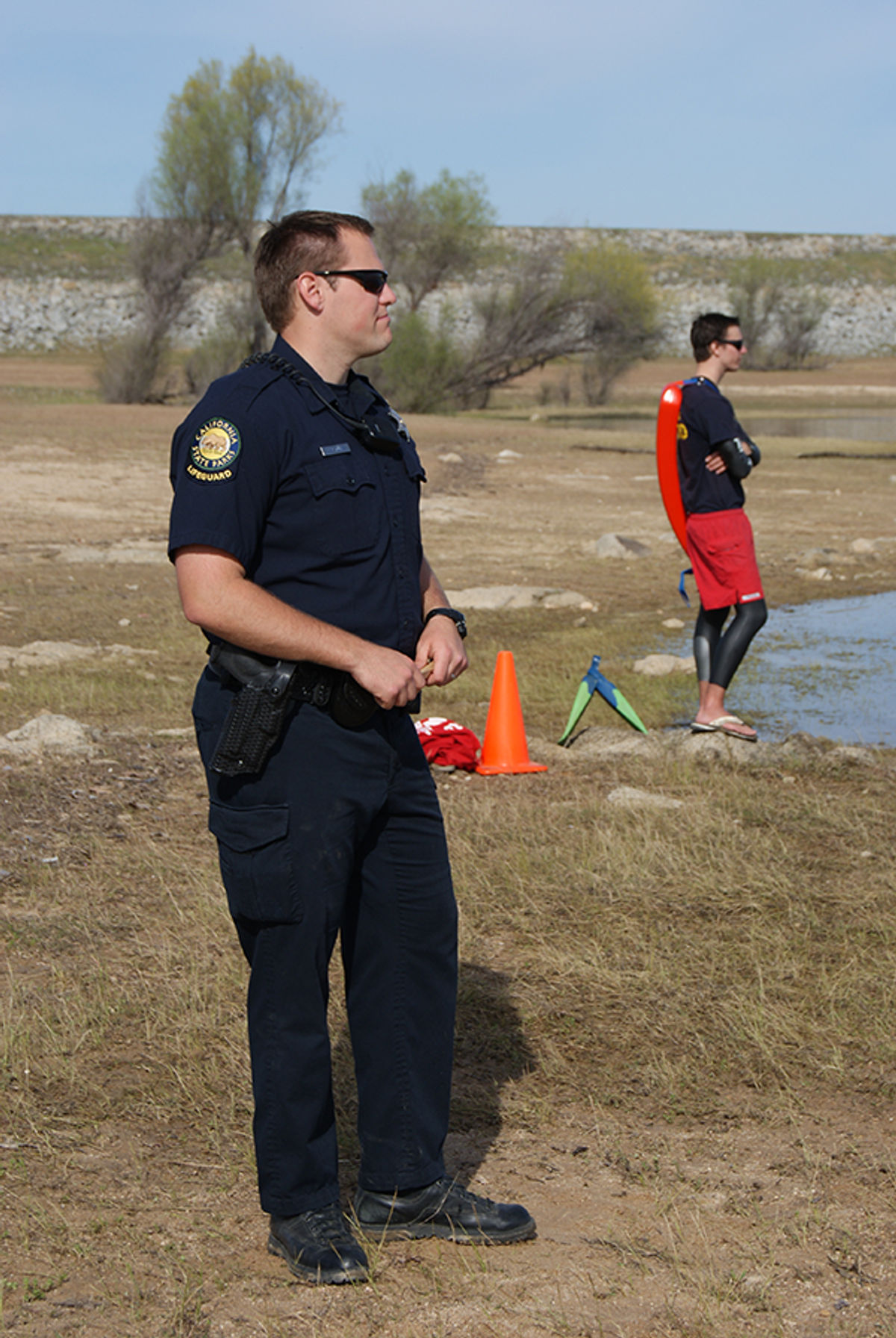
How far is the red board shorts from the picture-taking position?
7.24 meters

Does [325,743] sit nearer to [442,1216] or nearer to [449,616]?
[449,616]

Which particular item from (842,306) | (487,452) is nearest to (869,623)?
(487,452)

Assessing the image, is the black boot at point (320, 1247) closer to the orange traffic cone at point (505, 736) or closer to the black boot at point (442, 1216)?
the black boot at point (442, 1216)

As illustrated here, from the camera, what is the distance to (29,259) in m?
85.2

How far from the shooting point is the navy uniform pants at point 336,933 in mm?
2717

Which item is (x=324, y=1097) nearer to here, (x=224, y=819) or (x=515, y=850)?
(x=224, y=819)

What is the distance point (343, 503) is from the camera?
274 centimetres

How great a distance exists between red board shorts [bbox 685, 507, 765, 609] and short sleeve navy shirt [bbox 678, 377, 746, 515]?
0.07 meters

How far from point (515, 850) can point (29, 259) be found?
288 feet

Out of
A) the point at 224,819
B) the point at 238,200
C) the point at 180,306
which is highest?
the point at 238,200

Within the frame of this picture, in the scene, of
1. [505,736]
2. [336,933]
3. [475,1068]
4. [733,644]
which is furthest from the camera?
[733,644]

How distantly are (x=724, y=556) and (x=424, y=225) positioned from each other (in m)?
40.0

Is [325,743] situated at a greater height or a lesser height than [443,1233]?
greater

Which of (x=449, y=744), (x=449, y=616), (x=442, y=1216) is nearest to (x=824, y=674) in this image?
(x=449, y=744)
